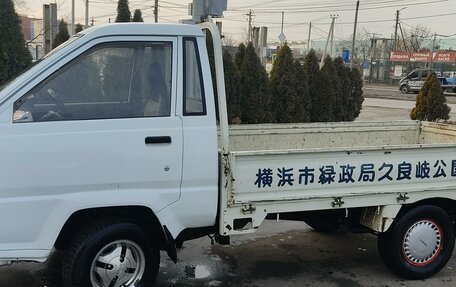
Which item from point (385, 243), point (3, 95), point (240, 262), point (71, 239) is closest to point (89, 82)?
point (3, 95)

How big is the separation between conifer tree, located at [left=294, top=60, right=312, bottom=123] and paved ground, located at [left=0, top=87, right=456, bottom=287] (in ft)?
15.8

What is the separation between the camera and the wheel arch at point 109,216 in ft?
11.3

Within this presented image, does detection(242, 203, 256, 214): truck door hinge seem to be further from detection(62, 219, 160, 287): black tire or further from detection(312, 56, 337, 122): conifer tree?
detection(312, 56, 337, 122): conifer tree

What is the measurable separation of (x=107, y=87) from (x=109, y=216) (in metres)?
0.93

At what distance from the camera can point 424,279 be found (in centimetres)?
461

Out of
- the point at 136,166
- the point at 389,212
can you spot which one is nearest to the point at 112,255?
the point at 136,166

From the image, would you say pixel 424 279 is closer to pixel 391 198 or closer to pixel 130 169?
pixel 391 198

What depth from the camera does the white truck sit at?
3217 mm

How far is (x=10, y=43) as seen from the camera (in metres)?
8.56

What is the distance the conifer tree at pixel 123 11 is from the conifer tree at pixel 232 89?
9.61 feet

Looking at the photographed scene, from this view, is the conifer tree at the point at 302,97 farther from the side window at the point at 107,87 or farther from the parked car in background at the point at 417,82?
the parked car in background at the point at 417,82

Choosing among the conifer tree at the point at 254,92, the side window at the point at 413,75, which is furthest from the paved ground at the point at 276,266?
the side window at the point at 413,75

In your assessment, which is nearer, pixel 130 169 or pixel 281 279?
pixel 130 169

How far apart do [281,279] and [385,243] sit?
3.33ft
